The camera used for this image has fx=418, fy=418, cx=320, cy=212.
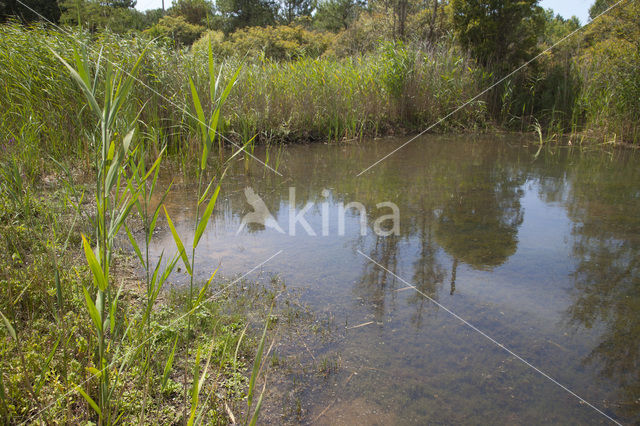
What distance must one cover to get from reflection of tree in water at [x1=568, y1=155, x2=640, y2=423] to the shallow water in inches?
0.4

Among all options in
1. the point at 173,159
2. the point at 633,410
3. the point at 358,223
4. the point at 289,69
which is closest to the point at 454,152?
the point at 289,69

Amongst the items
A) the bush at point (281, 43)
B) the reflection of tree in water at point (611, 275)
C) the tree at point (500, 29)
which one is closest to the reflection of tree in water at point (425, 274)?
the reflection of tree in water at point (611, 275)

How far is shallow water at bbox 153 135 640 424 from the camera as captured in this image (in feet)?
5.92

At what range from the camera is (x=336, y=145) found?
7723 mm

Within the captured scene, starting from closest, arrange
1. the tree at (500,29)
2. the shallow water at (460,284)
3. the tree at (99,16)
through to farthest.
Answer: the tree at (99,16) → the shallow water at (460,284) → the tree at (500,29)

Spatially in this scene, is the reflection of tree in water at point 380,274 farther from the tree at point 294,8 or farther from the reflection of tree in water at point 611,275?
the tree at point 294,8

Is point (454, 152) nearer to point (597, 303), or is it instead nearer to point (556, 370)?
point (597, 303)

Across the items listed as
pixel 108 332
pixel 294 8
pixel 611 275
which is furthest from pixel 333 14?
pixel 108 332

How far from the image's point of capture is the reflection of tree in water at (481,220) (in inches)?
127

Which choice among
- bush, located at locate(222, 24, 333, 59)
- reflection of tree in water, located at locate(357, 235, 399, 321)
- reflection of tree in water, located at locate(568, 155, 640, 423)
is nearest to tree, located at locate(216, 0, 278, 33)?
bush, located at locate(222, 24, 333, 59)

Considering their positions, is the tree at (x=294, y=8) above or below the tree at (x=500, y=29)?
above

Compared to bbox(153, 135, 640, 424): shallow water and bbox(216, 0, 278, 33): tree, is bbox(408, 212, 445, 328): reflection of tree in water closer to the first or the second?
bbox(153, 135, 640, 424): shallow water

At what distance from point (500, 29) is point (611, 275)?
847cm

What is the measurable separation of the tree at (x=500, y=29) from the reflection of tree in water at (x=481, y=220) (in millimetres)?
5379
